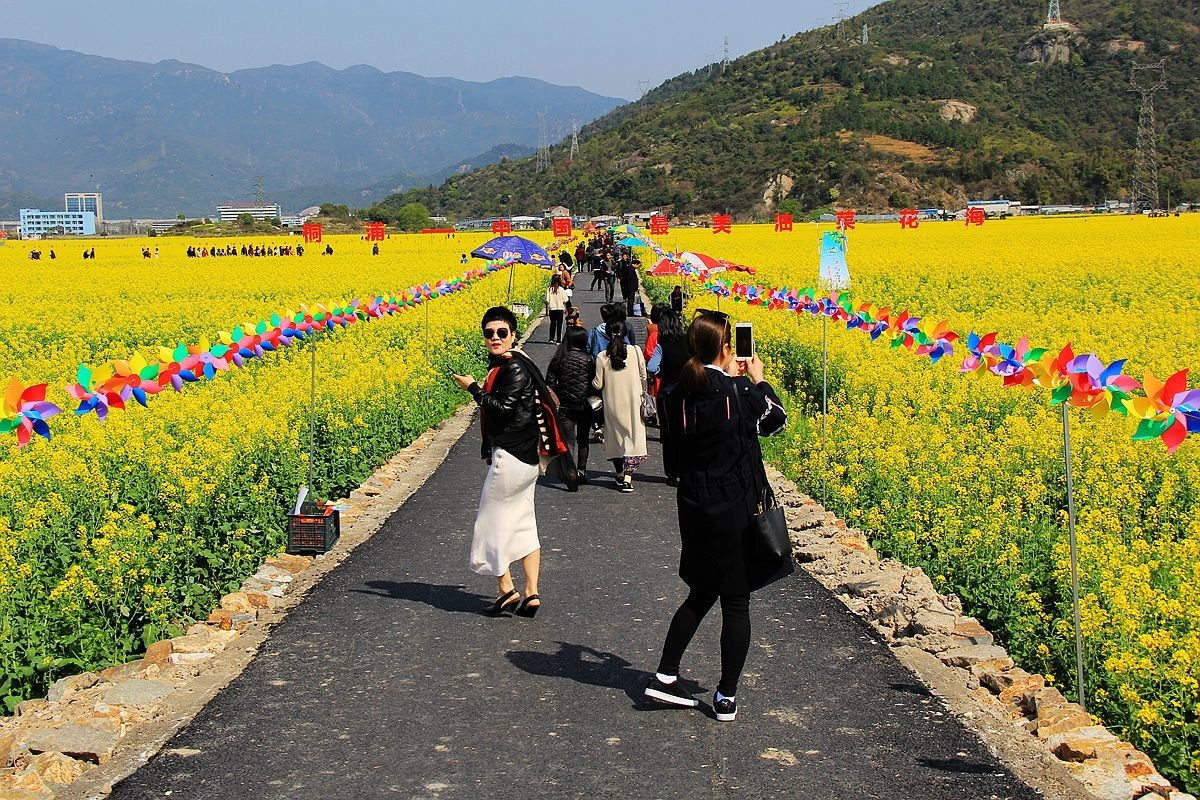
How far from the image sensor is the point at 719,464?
5898 millimetres

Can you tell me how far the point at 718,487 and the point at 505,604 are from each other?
222 cm

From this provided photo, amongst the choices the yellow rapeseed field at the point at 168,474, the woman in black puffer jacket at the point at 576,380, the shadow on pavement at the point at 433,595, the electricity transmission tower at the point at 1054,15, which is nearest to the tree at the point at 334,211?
the electricity transmission tower at the point at 1054,15

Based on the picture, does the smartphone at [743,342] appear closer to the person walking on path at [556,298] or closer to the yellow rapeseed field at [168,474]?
the yellow rapeseed field at [168,474]

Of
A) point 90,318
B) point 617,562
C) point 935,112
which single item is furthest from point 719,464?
point 935,112

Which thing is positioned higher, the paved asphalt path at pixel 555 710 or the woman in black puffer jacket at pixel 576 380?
the woman in black puffer jacket at pixel 576 380

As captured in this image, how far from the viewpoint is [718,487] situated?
19.3 ft

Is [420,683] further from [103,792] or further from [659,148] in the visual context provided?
[659,148]

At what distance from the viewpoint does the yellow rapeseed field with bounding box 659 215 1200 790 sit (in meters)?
6.32

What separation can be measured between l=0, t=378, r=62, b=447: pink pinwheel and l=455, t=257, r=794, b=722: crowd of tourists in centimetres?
221

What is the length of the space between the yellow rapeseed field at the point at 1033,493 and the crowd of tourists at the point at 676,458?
1.74 metres

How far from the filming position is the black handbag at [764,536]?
574cm

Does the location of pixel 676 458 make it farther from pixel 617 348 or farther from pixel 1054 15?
pixel 1054 15

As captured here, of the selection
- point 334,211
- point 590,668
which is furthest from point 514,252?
point 334,211

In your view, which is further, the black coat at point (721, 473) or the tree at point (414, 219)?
the tree at point (414, 219)
